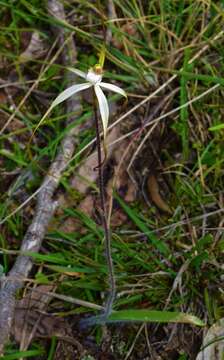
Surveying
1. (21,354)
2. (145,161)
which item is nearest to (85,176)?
(145,161)

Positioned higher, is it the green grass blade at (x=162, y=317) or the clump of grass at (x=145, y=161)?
the clump of grass at (x=145, y=161)

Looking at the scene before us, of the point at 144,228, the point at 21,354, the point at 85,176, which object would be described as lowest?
the point at 21,354

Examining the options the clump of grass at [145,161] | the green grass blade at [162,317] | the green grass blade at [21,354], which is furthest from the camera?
the clump of grass at [145,161]

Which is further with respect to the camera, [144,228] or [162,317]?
[144,228]

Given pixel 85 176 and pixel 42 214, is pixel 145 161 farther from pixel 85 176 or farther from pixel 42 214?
pixel 42 214

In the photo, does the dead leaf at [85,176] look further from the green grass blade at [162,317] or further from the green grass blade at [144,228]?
the green grass blade at [162,317]

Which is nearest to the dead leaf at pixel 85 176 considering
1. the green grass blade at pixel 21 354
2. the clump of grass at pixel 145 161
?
the clump of grass at pixel 145 161

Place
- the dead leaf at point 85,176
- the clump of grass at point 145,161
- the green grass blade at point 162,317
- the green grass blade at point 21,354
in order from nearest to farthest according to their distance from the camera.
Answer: the green grass blade at point 162,317, the green grass blade at point 21,354, the clump of grass at point 145,161, the dead leaf at point 85,176

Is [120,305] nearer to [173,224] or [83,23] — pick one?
[173,224]

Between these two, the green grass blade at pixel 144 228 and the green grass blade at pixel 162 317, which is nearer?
the green grass blade at pixel 162 317

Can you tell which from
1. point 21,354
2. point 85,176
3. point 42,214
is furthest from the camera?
point 85,176
